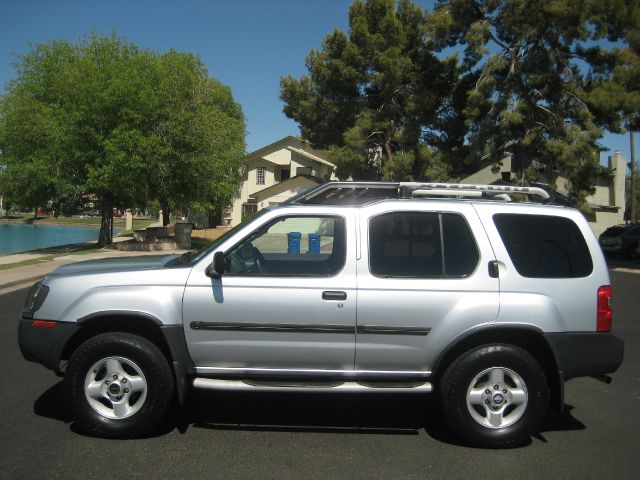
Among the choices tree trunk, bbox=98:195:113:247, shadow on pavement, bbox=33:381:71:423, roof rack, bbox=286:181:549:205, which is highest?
tree trunk, bbox=98:195:113:247

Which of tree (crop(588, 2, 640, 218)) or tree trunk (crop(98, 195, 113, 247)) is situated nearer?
tree (crop(588, 2, 640, 218))

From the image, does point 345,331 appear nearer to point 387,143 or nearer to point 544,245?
point 544,245

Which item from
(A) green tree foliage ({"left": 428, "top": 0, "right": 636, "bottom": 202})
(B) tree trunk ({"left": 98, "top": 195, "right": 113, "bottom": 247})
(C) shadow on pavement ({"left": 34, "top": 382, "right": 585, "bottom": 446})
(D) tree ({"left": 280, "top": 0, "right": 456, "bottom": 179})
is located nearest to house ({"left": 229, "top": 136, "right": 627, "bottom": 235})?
(D) tree ({"left": 280, "top": 0, "right": 456, "bottom": 179})

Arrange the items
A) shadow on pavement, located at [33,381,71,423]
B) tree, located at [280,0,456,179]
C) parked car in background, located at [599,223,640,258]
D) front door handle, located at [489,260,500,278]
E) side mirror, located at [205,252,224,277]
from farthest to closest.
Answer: tree, located at [280,0,456,179] → parked car in background, located at [599,223,640,258] → shadow on pavement, located at [33,381,71,423] → front door handle, located at [489,260,500,278] → side mirror, located at [205,252,224,277]

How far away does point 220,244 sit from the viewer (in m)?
4.58

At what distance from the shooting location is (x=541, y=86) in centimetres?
2678

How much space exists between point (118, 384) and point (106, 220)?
75.0 ft

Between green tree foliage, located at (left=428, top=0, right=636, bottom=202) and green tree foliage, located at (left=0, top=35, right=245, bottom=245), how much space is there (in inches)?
503

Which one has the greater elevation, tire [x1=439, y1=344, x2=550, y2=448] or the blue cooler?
the blue cooler

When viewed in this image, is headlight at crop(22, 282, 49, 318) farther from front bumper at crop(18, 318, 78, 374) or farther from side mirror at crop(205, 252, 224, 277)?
side mirror at crop(205, 252, 224, 277)

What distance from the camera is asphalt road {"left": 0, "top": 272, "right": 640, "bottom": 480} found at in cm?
399

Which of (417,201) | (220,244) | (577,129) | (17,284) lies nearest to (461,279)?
(417,201)

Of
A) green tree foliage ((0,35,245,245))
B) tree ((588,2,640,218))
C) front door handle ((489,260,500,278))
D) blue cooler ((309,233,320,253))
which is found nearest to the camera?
front door handle ((489,260,500,278))

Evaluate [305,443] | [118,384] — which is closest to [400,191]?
[305,443]
